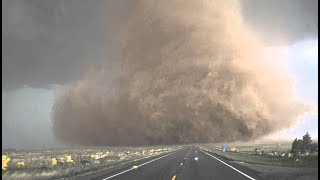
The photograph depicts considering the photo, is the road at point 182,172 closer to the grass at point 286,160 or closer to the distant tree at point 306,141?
the grass at point 286,160

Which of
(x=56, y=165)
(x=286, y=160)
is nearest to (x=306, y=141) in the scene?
(x=286, y=160)

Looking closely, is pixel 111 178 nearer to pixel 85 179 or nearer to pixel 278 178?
pixel 85 179

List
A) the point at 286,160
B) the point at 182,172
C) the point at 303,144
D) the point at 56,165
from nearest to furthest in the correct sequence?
the point at 182,172
the point at 56,165
the point at 286,160
the point at 303,144

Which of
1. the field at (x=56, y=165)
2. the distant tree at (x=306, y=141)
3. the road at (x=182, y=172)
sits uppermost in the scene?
the distant tree at (x=306, y=141)

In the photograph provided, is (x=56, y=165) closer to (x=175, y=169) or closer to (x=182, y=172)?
(x=175, y=169)

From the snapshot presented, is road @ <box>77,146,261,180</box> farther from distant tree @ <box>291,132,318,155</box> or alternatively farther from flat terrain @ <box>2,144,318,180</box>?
distant tree @ <box>291,132,318,155</box>

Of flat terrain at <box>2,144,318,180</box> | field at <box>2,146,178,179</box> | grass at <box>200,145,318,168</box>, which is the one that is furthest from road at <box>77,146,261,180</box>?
grass at <box>200,145,318,168</box>

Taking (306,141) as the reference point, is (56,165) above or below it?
below

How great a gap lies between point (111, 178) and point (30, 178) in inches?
161

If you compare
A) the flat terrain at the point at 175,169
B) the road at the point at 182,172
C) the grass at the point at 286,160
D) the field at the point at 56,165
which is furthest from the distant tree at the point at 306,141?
the road at the point at 182,172

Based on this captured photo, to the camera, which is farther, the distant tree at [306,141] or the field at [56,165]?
the distant tree at [306,141]

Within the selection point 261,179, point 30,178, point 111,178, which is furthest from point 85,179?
point 261,179

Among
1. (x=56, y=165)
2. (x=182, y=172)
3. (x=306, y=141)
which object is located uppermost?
(x=306, y=141)

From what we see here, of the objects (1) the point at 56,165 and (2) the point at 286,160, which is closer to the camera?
(1) the point at 56,165
